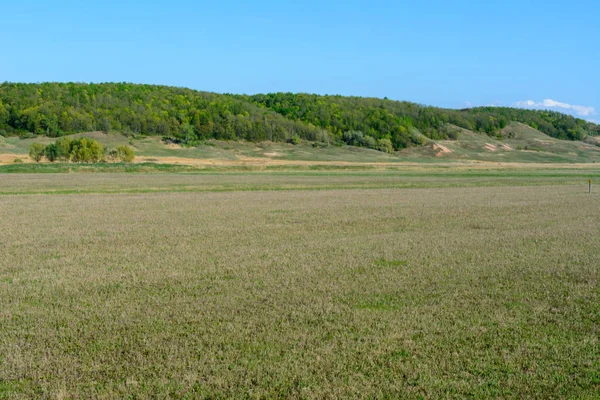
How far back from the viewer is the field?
8.14 metres

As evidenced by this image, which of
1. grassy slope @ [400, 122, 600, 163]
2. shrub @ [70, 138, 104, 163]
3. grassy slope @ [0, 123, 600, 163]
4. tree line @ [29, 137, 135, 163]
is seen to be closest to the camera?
shrub @ [70, 138, 104, 163]

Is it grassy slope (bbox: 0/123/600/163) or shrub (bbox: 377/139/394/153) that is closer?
grassy slope (bbox: 0/123/600/163)

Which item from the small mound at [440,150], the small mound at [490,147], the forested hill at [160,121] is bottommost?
the small mound at [440,150]

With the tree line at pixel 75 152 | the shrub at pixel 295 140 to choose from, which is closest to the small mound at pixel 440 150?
the shrub at pixel 295 140

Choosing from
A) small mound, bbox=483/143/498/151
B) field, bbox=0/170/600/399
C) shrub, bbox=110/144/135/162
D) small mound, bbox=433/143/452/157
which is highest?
small mound, bbox=483/143/498/151

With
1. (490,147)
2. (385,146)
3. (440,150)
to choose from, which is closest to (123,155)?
(385,146)

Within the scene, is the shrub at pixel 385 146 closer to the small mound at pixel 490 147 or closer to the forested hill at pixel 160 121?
the forested hill at pixel 160 121

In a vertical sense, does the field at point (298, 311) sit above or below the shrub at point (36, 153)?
below

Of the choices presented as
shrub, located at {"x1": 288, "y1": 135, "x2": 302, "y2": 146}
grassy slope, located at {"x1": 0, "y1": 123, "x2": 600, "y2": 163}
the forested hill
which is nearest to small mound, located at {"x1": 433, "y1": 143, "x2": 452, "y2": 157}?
grassy slope, located at {"x1": 0, "y1": 123, "x2": 600, "y2": 163}

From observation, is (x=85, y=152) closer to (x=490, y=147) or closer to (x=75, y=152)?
(x=75, y=152)

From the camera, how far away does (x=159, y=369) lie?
845 centimetres

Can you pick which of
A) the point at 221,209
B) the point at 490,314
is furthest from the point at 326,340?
the point at 221,209

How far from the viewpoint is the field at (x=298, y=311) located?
320 inches

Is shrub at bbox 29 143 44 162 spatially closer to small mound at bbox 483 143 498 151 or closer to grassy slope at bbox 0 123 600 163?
grassy slope at bbox 0 123 600 163
